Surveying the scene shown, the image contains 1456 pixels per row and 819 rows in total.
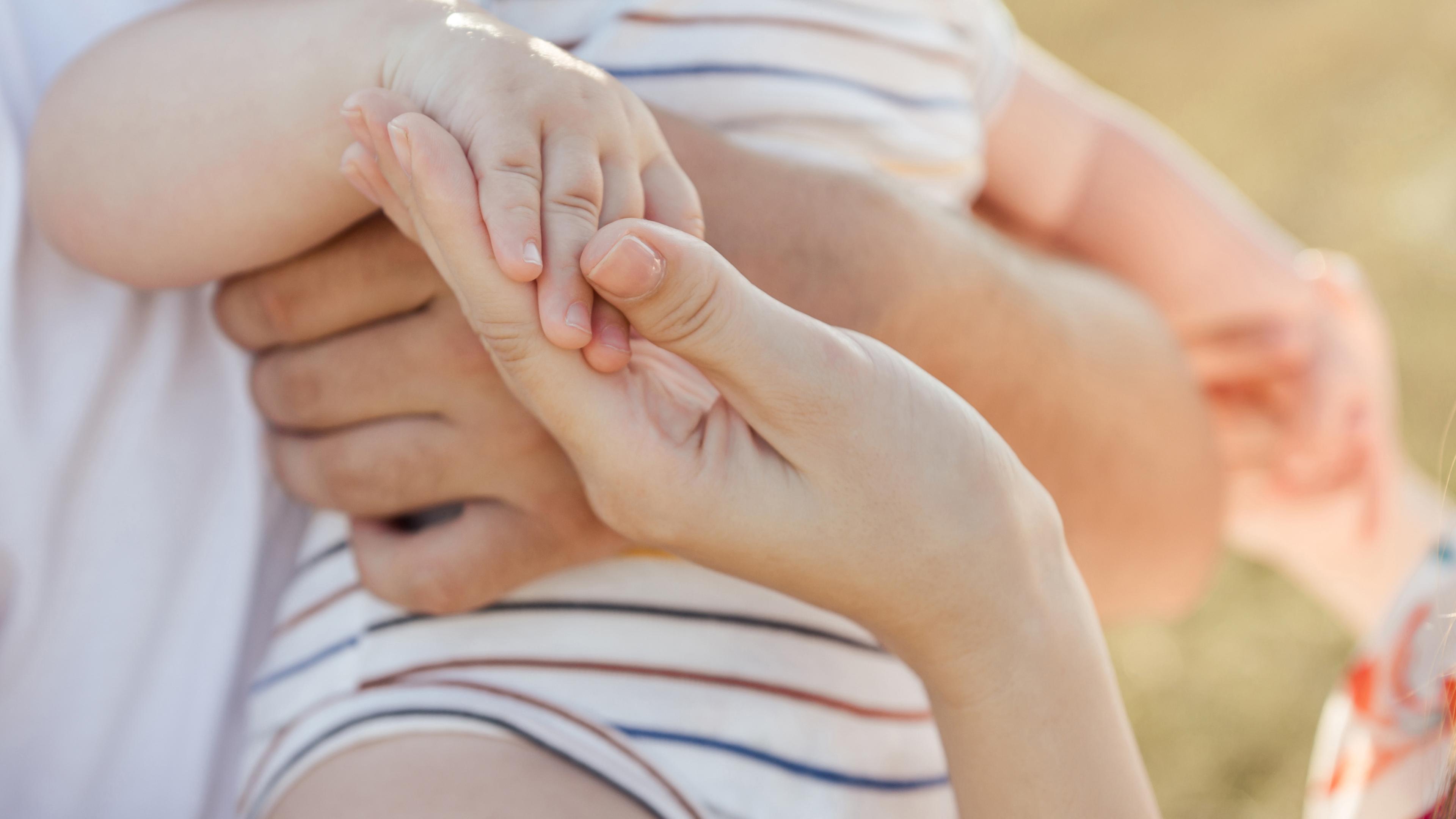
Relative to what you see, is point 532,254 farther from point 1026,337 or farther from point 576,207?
point 1026,337

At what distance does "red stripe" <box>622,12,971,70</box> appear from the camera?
0.85 metres

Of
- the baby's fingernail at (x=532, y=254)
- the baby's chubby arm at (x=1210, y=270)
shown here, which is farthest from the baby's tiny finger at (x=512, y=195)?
the baby's chubby arm at (x=1210, y=270)

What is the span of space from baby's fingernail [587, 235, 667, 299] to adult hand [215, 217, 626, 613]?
296 millimetres

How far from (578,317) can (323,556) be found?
18.2 inches

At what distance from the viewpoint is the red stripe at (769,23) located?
33.4 inches

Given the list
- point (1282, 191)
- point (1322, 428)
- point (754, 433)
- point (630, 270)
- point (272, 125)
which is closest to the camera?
point (630, 270)

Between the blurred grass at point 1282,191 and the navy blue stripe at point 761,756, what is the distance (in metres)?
1.16

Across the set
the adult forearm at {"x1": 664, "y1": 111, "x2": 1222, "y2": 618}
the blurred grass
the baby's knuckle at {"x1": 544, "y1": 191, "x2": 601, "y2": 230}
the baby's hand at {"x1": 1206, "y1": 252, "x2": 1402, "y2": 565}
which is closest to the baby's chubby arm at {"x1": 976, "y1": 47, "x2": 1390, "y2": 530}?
the baby's hand at {"x1": 1206, "y1": 252, "x2": 1402, "y2": 565}

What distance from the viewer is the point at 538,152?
21.3 inches

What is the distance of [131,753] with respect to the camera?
0.82m

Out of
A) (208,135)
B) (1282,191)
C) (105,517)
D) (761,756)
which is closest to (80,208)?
(208,135)

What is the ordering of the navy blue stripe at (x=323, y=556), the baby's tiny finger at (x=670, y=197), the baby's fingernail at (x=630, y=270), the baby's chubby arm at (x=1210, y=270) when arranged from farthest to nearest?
the baby's chubby arm at (x=1210, y=270), the navy blue stripe at (x=323, y=556), the baby's tiny finger at (x=670, y=197), the baby's fingernail at (x=630, y=270)

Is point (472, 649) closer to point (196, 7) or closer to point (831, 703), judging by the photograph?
point (831, 703)

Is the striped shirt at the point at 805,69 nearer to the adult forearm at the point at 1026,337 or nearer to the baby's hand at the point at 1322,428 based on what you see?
the adult forearm at the point at 1026,337
